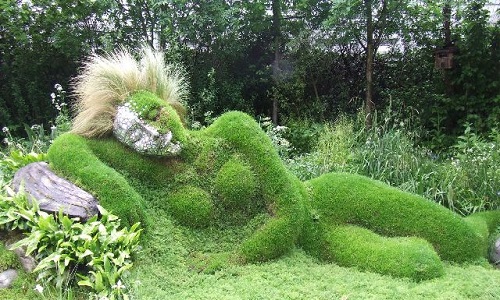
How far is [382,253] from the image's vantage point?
3531 millimetres

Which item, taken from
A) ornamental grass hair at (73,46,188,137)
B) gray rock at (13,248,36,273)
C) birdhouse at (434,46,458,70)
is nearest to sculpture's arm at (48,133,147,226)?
ornamental grass hair at (73,46,188,137)

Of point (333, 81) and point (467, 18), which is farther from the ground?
point (467, 18)

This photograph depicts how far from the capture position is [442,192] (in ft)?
15.6

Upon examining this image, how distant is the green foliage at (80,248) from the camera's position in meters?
3.00

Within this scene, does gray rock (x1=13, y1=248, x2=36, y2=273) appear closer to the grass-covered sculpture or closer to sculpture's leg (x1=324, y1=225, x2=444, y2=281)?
the grass-covered sculpture

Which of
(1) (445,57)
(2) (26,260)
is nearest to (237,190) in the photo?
(2) (26,260)

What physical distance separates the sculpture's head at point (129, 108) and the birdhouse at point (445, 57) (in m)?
5.09

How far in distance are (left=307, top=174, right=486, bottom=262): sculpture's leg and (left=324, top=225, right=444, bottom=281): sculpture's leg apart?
0.09 metres

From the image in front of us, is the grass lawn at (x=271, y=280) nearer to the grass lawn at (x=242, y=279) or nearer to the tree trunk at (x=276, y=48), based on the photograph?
the grass lawn at (x=242, y=279)

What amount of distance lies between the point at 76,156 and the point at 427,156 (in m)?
4.47

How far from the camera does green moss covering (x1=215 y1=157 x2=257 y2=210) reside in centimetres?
362

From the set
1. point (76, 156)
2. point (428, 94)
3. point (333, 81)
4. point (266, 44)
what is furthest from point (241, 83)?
point (76, 156)

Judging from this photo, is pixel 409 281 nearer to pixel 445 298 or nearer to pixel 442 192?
pixel 445 298

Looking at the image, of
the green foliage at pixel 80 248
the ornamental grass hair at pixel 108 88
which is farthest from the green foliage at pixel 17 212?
the ornamental grass hair at pixel 108 88
